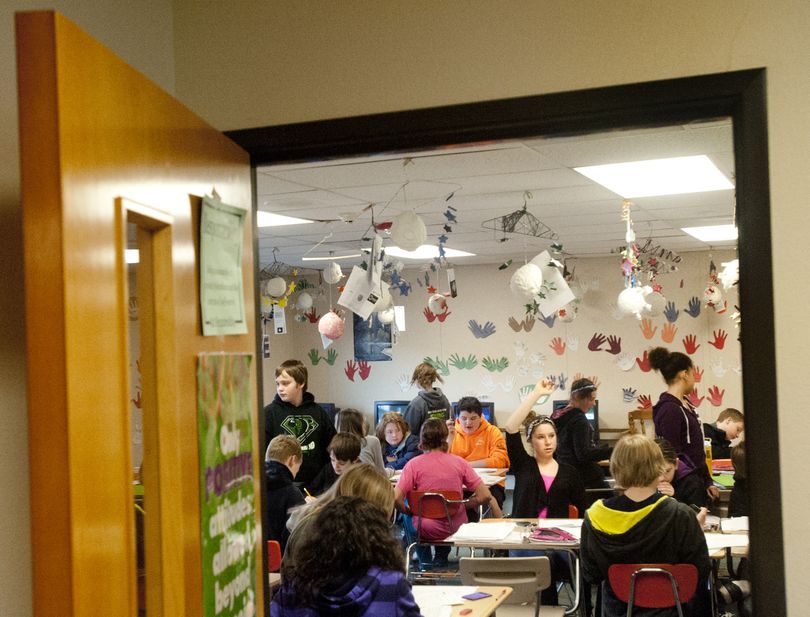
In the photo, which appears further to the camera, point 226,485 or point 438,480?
point 438,480

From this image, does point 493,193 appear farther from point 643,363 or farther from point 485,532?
point 643,363

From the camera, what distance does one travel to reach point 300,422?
6.09 m

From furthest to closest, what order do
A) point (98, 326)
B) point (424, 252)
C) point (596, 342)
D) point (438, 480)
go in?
point (596, 342) < point (424, 252) < point (438, 480) < point (98, 326)

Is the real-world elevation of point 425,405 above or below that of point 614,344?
below

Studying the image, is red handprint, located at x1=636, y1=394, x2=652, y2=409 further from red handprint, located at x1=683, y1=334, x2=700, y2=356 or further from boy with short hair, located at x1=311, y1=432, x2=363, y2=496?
boy with short hair, located at x1=311, y1=432, x2=363, y2=496

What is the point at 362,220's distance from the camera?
21.8ft

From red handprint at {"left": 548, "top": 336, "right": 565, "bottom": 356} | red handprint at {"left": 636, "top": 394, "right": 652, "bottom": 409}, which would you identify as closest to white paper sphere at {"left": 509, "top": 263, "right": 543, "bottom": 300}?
red handprint at {"left": 548, "top": 336, "right": 565, "bottom": 356}

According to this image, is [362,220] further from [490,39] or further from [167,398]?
[167,398]

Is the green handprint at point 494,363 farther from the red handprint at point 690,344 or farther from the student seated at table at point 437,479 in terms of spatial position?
the student seated at table at point 437,479

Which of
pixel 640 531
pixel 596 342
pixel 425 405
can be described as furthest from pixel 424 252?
pixel 640 531

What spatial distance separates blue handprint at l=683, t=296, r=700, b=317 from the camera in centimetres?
1030

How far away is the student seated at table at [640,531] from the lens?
4.09 m

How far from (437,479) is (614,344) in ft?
17.1

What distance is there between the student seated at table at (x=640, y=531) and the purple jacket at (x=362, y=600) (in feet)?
5.42
